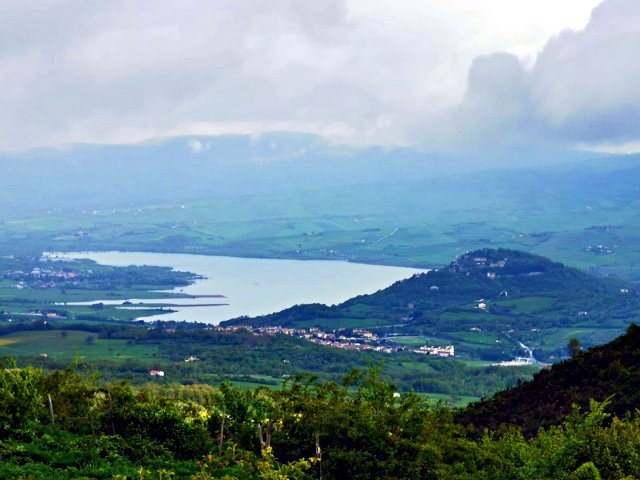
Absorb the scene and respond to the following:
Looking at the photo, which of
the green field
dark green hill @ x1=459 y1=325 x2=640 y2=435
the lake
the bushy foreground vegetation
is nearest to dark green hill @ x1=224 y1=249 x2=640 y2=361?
the lake

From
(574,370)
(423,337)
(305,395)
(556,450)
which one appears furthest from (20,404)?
(423,337)

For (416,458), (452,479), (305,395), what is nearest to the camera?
(452,479)

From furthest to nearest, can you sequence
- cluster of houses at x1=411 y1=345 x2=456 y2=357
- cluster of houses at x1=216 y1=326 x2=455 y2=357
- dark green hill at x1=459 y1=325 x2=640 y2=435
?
cluster of houses at x1=216 y1=326 x2=455 y2=357, cluster of houses at x1=411 y1=345 x2=456 y2=357, dark green hill at x1=459 y1=325 x2=640 y2=435

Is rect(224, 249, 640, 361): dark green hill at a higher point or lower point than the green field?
higher

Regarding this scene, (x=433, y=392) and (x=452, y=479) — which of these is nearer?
(x=452, y=479)

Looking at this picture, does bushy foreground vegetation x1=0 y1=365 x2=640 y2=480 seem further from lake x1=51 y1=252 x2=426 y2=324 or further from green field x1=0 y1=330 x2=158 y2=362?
lake x1=51 y1=252 x2=426 y2=324

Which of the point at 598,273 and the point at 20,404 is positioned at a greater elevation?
the point at 598,273

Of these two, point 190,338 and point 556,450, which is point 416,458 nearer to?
point 556,450
